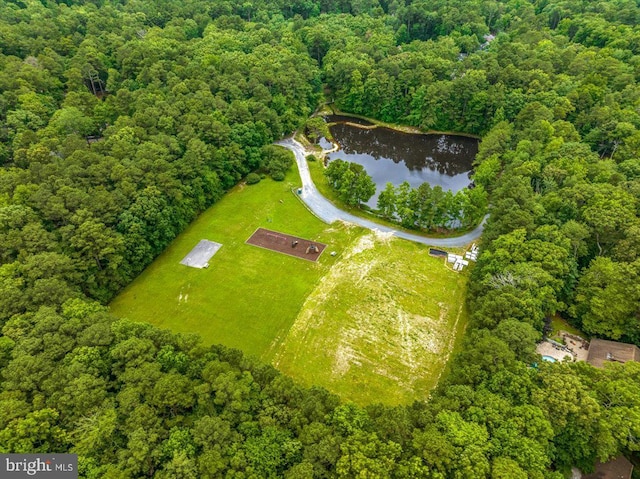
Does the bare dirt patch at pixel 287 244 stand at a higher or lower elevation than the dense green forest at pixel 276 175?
lower

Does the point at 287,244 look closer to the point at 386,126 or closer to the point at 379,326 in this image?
the point at 379,326

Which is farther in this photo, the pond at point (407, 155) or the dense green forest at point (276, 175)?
the pond at point (407, 155)

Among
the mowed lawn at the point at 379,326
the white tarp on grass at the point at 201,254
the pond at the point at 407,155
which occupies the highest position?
the pond at the point at 407,155

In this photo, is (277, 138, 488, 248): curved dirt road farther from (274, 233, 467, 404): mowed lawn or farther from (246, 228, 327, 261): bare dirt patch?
(246, 228, 327, 261): bare dirt patch

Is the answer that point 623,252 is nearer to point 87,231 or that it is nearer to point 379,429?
point 379,429

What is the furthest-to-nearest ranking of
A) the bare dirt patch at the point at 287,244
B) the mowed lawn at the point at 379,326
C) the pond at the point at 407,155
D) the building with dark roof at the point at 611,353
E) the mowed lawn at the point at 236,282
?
the pond at the point at 407,155 < the bare dirt patch at the point at 287,244 < the mowed lawn at the point at 236,282 < the mowed lawn at the point at 379,326 < the building with dark roof at the point at 611,353

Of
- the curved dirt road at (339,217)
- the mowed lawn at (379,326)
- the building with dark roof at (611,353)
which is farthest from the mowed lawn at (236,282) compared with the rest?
the building with dark roof at (611,353)

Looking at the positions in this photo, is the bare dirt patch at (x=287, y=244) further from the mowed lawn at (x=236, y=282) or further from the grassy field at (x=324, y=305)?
the grassy field at (x=324, y=305)

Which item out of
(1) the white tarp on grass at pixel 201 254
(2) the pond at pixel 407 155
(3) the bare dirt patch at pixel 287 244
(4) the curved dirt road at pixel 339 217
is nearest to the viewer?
(1) the white tarp on grass at pixel 201 254
